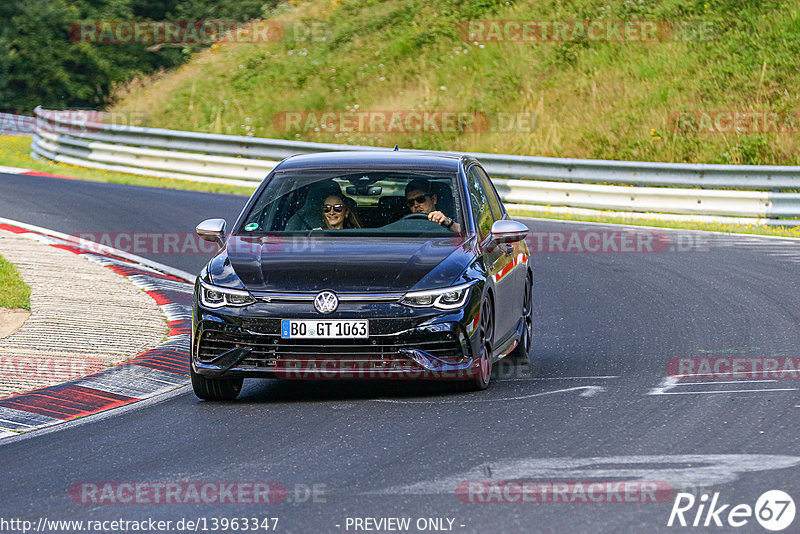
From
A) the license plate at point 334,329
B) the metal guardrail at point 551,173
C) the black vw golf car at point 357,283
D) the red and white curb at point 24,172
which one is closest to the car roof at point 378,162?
the black vw golf car at point 357,283

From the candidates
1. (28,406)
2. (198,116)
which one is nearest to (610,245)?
(28,406)

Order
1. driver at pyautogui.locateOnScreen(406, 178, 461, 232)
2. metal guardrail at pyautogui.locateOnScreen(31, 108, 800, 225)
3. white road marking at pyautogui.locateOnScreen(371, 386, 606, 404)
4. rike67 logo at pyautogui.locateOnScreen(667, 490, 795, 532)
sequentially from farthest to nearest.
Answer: metal guardrail at pyautogui.locateOnScreen(31, 108, 800, 225) → driver at pyautogui.locateOnScreen(406, 178, 461, 232) → white road marking at pyautogui.locateOnScreen(371, 386, 606, 404) → rike67 logo at pyautogui.locateOnScreen(667, 490, 795, 532)

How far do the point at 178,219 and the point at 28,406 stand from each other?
11205mm

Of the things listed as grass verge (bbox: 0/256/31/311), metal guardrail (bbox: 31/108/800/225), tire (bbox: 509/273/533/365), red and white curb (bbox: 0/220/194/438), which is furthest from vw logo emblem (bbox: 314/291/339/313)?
metal guardrail (bbox: 31/108/800/225)

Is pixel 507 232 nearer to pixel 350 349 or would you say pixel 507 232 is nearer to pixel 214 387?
pixel 350 349

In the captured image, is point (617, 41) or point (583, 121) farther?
point (617, 41)

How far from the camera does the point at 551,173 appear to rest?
22.6m

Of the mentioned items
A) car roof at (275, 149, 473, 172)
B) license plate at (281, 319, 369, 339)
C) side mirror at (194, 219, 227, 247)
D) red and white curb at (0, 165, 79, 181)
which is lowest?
red and white curb at (0, 165, 79, 181)

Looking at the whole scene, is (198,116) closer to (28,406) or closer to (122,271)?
(122,271)

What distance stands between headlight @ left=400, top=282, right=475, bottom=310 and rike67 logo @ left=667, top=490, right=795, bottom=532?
274 centimetres

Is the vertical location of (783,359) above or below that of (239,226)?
below

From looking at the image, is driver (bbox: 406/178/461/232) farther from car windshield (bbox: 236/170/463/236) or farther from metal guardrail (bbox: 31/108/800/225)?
metal guardrail (bbox: 31/108/800/225)

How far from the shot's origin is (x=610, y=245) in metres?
17.7

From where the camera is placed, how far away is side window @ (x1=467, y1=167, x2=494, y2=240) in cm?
945
